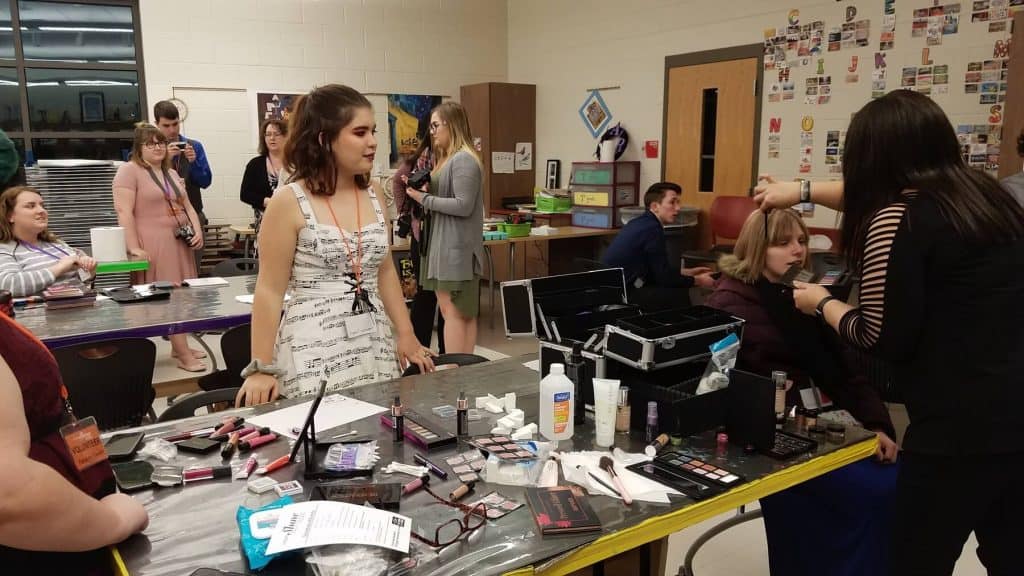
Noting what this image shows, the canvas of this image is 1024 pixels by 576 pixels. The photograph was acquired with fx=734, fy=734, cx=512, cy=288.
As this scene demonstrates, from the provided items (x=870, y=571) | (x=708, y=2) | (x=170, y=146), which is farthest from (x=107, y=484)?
(x=708, y=2)

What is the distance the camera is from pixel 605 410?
1696mm

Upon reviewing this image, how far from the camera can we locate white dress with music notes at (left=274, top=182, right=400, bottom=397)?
211 centimetres

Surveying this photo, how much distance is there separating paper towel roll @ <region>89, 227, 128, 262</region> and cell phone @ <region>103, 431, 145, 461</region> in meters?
2.59

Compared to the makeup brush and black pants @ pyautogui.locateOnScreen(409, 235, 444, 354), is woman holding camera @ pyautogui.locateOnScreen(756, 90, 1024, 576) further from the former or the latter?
black pants @ pyautogui.locateOnScreen(409, 235, 444, 354)

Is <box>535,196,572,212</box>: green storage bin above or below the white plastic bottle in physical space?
above

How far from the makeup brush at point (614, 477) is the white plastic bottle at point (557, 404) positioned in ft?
0.46

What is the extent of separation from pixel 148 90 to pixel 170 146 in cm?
178

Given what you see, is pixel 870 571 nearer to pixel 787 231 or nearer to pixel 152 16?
pixel 787 231

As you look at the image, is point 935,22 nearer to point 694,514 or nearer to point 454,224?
point 454,224

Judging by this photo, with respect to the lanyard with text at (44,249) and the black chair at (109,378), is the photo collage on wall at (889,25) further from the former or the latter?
the lanyard with text at (44,249)

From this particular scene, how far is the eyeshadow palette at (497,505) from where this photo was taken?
1.38 metres

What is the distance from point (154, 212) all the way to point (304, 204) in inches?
110

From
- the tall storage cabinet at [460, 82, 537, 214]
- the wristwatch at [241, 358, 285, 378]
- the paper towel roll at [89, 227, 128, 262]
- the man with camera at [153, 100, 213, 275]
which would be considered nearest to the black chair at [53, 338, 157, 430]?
the wristwatch at [241, 358, 285, 378]

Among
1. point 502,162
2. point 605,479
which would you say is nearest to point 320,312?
point 605,479
